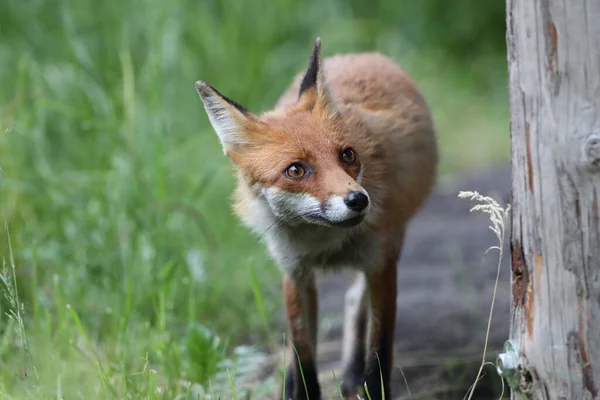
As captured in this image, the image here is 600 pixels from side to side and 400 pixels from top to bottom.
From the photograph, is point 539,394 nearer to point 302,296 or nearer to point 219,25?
point 302,296

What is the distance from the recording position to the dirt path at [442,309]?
4676mm

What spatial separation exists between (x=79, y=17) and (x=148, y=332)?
3883 mm

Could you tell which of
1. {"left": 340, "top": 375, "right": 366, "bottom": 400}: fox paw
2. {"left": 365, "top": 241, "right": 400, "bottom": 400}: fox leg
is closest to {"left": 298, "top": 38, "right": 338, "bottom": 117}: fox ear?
{"left": 365, "top": 241, "right": 400, "bottom": 400}: fox leg

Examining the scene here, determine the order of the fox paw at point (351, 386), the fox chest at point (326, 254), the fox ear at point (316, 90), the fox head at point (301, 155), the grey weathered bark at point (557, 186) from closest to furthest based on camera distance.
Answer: the grey weathered bark at point (557, 186)
the fox head at point (301, 155)
the fox ear at point (316, 90)
the fox chest at point (326, 254)
the fox paw at point (351, 386)

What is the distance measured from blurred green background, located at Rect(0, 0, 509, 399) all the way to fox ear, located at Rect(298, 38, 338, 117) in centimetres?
104

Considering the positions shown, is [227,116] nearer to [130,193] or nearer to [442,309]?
[130,193]

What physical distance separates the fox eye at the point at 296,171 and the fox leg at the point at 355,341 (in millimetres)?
1431

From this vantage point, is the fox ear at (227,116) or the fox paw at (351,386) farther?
the fox paw at (351,386)

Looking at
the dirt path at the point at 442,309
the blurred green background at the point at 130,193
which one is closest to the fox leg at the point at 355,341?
the dirt path at the point at 442,309

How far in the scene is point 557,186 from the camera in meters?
2.69

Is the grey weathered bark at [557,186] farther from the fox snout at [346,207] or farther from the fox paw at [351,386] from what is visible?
the fox paw at [351,386]

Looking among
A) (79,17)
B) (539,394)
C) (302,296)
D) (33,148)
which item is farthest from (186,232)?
(539,394)

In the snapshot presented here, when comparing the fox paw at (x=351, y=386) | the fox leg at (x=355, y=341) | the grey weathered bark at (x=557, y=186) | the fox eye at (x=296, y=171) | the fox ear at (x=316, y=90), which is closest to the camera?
the grey weathered bark at (x=557, y=186)

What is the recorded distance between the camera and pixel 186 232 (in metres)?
5.97
